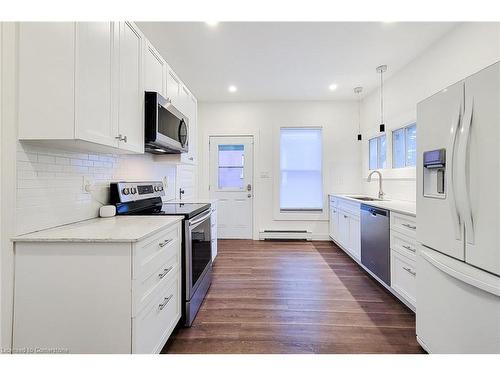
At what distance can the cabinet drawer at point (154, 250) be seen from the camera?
4.12 ft

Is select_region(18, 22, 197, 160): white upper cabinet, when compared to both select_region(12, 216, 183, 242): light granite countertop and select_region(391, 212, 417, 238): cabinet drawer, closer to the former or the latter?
select_region(12, 216, 183, 242): light granite countertop

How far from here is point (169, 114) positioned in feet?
7.67

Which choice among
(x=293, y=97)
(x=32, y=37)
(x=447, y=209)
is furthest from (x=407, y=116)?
(x=32, y=37)

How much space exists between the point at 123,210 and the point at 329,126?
4104 millimetres

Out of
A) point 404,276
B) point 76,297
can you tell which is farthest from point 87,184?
point 404,276

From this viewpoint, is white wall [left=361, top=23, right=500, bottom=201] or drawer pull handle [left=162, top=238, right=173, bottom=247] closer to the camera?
drawer pull handle [left=162, top=238, right=173, bottom=247]

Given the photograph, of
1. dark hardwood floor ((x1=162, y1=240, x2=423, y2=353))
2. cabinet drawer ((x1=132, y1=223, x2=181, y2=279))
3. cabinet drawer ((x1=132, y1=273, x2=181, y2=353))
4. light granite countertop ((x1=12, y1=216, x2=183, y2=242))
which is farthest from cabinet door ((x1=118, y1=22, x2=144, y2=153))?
dark hardwood floor ((x1=162, y1=240, x2=423, y2=353))

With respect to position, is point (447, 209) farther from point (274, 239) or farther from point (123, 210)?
point (274, 239)

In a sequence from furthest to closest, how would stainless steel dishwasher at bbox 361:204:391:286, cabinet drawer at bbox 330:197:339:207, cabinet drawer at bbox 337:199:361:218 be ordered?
cabinet drawer at bbox 330:197:339:207 → cabinet drawer at bbox 337:199:361:218 → stainless steel dishwasher at bbox 361:204:391:286

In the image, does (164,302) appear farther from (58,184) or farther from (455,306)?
(455,306)

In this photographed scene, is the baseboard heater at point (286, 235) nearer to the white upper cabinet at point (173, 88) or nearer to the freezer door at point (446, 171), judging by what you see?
the white upper cabinet at point (173, 88)

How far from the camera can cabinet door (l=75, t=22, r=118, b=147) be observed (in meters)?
1.28

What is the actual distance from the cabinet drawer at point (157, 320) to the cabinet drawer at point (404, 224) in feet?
6.39

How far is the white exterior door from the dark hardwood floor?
145 cm
